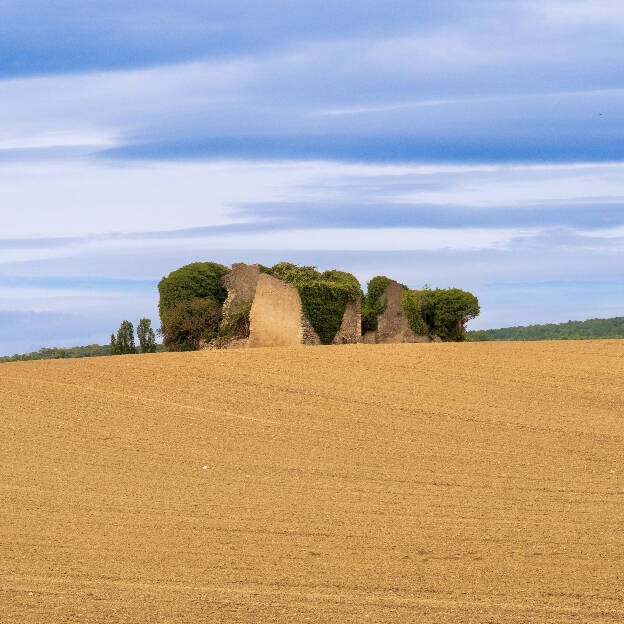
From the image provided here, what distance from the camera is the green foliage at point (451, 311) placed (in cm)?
4000

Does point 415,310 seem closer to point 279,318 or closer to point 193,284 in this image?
point 279,318

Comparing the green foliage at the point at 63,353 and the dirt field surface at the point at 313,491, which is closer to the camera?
the dirt field surface at the point at 313,491

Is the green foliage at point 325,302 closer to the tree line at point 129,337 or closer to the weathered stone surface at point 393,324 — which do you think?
the weathered stone surface at point 393,324

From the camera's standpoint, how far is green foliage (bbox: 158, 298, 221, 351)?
38.3 metres

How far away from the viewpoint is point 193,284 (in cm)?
3909

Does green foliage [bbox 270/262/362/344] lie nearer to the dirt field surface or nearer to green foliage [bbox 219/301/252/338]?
green foliage [bbox 219/301/252/338]

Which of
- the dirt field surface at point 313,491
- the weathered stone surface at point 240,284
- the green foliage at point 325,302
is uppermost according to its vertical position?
the weathered stone surface at point 240,284

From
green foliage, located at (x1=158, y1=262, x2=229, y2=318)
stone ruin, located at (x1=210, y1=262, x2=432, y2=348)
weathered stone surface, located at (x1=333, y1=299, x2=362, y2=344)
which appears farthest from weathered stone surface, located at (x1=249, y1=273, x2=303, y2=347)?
green foliage, located at (x1=158, y1=262, x2=229, y2=318)

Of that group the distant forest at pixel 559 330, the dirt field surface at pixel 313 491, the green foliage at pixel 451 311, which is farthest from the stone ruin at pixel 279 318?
the distant forest at pixel 559 330

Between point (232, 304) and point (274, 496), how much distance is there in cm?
2664

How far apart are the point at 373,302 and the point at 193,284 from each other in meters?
8.81

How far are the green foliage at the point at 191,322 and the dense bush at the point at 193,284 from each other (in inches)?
14.6

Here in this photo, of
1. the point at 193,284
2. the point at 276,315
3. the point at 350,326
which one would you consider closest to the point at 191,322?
the point at 193,284

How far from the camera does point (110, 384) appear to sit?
19.2 m
